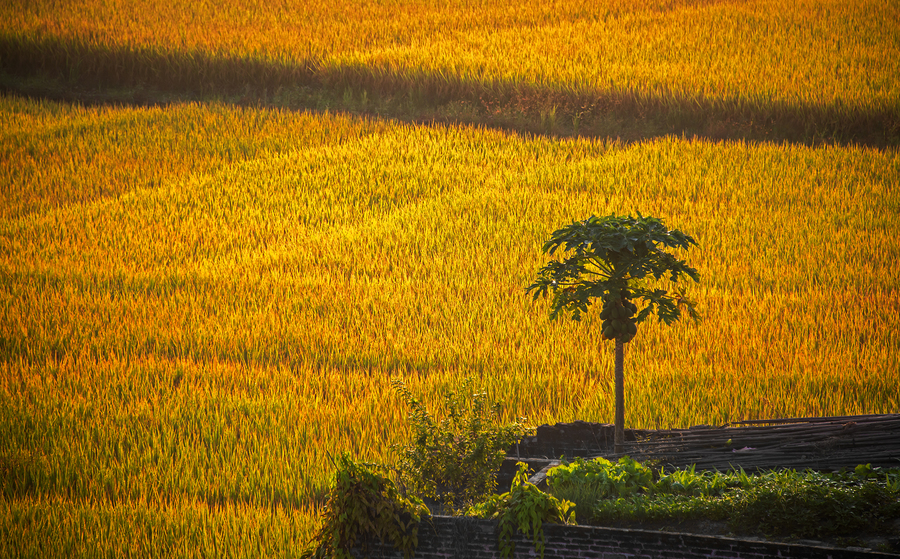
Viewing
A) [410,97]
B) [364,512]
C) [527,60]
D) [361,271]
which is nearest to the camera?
[364,512]

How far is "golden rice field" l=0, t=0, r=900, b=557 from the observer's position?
532 cm

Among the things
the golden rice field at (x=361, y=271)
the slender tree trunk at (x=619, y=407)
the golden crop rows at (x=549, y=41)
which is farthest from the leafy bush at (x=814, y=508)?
the golden crop rows at (x=549, y=41)

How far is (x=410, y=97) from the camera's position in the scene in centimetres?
1592

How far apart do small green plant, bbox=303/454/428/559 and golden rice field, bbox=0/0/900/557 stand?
2.20 feet

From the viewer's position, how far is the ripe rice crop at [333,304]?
5188mm

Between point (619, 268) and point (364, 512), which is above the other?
point (619, 268)

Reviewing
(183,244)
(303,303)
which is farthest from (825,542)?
(183,244)

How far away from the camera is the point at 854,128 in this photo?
526 inches

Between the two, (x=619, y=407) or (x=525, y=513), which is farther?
(x=619, y=407)

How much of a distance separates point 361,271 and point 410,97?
7719 mm

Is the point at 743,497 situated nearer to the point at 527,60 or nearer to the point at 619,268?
the point at 619,268

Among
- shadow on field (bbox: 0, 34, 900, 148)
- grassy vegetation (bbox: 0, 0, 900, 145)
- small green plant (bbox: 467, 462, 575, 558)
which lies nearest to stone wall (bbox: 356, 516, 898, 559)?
small green plant (bbox: 467, 462, 575, 558)

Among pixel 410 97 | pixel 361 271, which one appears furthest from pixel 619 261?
pixel 410 97

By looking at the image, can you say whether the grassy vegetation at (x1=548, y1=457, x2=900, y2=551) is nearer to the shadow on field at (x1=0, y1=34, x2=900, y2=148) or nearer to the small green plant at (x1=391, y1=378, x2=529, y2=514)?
the small green plant at (x1=391, y1=378, x2=529, y2=514)
